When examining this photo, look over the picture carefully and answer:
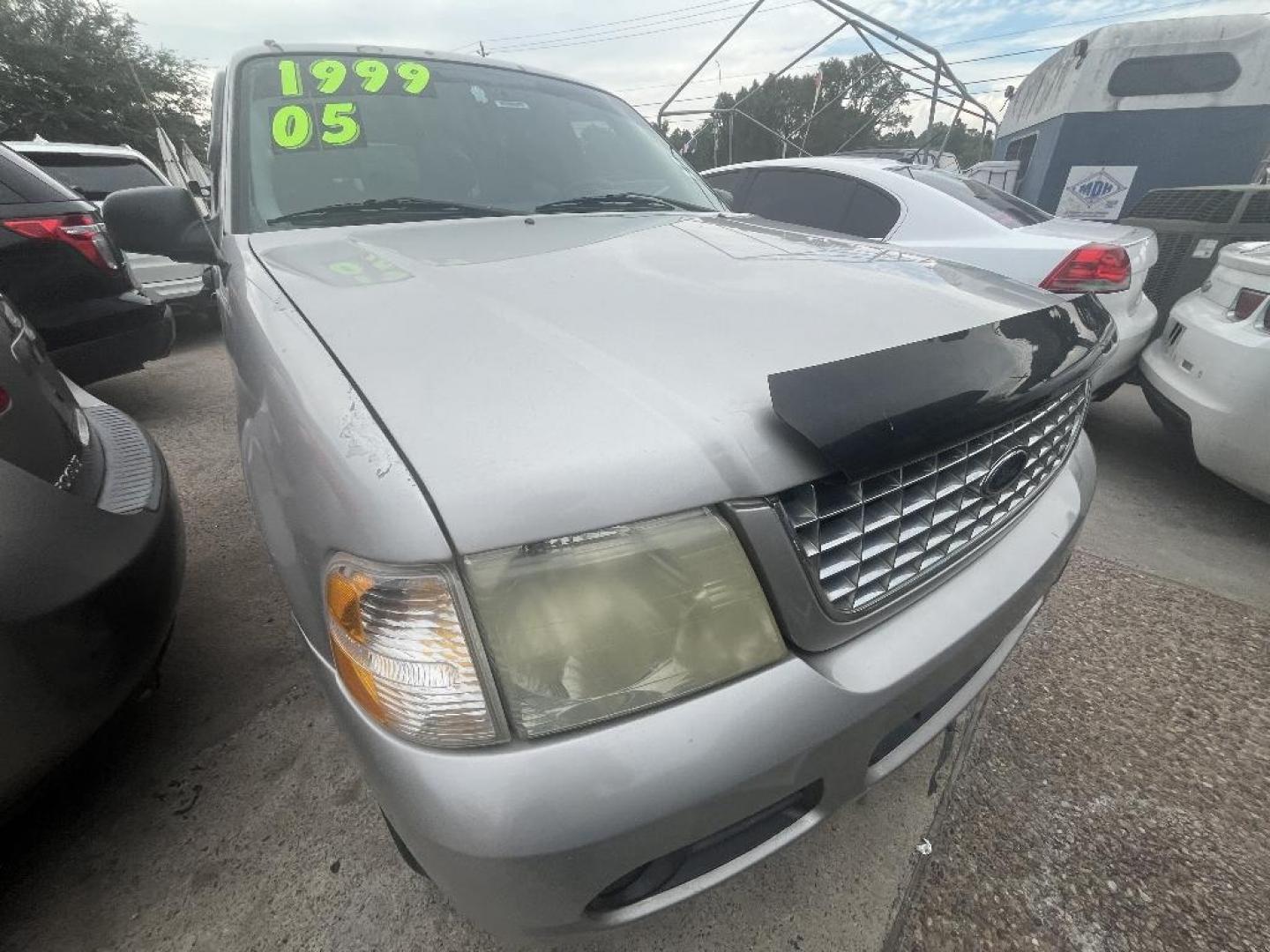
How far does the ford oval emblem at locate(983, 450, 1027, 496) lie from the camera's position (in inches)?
43.9

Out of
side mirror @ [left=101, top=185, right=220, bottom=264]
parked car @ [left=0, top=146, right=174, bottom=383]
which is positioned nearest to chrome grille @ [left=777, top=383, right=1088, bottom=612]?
side mirror @ [left=101, top=185, right=220, bottom=264]

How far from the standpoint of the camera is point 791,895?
4.32ft

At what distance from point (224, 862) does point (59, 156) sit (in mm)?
6460

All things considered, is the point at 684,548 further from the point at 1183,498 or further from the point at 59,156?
the point at 59,156

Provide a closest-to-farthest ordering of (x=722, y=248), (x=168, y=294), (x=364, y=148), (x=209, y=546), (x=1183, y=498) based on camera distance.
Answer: (x=722, y=248) < (x=364, y=148) < (x=209, y=546) < (x=1183, y=498) < (x=168, y=294)

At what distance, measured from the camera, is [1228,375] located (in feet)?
8.54

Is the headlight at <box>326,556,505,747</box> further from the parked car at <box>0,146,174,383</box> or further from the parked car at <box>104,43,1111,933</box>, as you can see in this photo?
the parked car at <box>0,146,174,383</box>

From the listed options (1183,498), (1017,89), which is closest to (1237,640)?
(1183,498)

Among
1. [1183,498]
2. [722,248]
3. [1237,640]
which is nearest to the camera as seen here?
[722,248]

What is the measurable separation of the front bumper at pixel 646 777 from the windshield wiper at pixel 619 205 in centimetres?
159

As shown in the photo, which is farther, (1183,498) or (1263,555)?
(1183,498)

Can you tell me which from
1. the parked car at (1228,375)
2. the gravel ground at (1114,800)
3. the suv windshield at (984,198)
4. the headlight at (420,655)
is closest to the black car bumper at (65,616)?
the headlight at (420,655)

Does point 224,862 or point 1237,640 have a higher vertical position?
point 224,862

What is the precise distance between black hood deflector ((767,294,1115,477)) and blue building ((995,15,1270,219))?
12.3 meters
